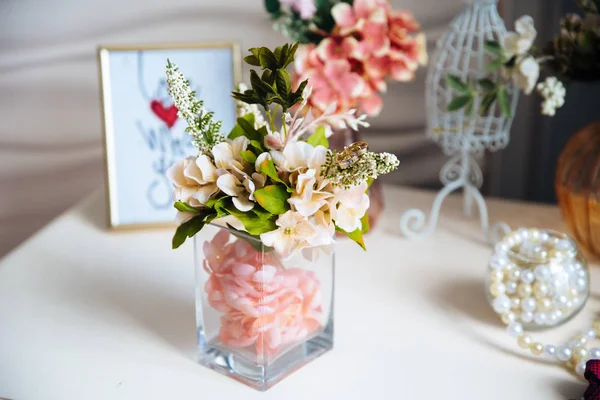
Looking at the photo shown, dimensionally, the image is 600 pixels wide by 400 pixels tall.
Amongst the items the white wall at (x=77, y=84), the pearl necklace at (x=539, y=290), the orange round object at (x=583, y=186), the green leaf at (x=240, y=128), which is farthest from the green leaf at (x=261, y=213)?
the white wall at (x=77, y=84)

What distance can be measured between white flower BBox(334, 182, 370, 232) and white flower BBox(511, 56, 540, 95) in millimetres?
426

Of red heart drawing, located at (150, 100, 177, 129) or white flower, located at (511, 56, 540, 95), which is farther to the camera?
red heart drawing, located at (150, 100, 177, 129)

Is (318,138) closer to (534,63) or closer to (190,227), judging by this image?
(190,227)

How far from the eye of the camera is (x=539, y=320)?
83cm

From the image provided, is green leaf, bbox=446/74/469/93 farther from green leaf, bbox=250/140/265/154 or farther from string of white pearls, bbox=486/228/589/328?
green leaf, bbox=250/140/265/154

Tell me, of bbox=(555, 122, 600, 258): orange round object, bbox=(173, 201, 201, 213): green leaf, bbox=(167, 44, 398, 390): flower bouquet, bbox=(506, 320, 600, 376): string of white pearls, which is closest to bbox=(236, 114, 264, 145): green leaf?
bbox=(167, 44, 398, 390): flower bouquet

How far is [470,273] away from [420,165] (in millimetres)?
438

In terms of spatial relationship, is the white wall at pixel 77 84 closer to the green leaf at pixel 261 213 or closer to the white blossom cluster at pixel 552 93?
the white blossom cluster at pixel 552 93

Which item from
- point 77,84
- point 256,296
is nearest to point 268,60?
point 256,296

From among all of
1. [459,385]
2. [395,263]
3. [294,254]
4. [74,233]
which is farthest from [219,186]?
[74,233]

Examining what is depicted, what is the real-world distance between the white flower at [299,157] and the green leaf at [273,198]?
0.02m

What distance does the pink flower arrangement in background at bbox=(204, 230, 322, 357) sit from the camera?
72 cm

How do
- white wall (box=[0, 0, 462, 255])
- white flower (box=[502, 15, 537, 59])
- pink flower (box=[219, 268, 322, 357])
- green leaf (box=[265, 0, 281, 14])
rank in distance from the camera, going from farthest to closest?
white wall (box=[0, 0, 462, 255]) < green leaf (box=[265, 0, 281, 14]) < white flower (box=[502, 15, 537, 59]) < pink flower (box=[219, 268, 322, 357])

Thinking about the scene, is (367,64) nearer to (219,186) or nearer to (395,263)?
(395,263)
